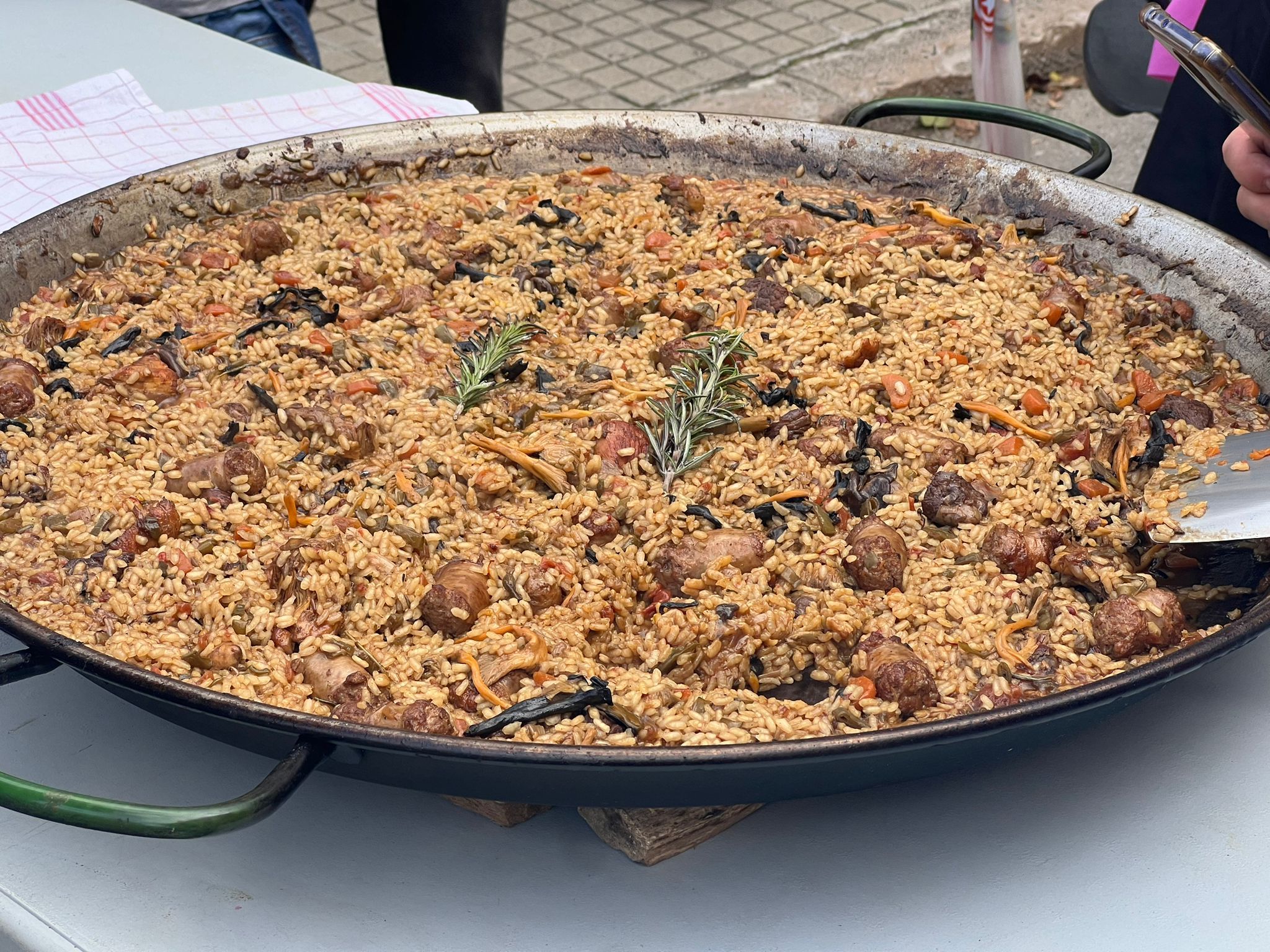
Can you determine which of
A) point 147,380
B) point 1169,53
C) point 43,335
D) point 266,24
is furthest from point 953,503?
point 266,24

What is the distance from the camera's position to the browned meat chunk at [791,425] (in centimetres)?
211

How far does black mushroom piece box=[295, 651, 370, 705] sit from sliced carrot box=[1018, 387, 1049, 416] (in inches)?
47.6

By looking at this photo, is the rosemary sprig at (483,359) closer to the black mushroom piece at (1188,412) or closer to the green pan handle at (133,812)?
the green pan handle at (133,812)

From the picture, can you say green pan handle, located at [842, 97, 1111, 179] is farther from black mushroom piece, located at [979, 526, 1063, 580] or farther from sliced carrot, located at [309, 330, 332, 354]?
sliced carrot, located at [309, 330, 332, 354]

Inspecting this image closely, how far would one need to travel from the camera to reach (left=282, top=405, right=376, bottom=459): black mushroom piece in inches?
80.3

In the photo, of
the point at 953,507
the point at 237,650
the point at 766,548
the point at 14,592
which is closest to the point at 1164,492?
the point at 953,507

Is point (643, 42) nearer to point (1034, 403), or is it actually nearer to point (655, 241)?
point (655, 241)

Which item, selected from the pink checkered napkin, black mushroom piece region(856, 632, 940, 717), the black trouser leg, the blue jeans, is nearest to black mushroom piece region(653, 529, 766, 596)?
black mushroom piece region(856, 632, 940, 717)

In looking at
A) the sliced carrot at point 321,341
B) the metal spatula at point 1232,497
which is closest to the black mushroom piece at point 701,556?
the metal spatula at point 1232,497

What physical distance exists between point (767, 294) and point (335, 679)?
1.19m

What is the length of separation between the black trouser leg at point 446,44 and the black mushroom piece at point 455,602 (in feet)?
9.79

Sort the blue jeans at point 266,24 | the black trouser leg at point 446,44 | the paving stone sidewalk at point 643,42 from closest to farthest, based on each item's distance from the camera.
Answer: the blue jeans at point 266,24, the black trouser leg at point 446,44, the paving stone sidewalk at point 643,42

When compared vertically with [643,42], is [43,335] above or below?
above

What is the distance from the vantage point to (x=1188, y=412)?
2.08 m
